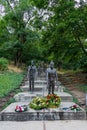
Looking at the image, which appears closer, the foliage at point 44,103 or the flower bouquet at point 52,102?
the foliage at point 44,103

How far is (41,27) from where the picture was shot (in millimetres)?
23406

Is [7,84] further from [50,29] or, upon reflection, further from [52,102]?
[52,102]

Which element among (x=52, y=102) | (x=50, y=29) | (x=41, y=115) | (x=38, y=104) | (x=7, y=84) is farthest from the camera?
(x=50, y=29)

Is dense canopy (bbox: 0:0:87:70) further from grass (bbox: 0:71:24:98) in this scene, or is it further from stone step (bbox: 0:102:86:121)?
stone step (bbox: 0:102:86:121)

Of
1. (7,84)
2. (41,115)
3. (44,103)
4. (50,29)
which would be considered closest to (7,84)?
(7,84)

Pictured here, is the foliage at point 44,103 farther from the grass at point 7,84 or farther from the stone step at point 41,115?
the grass at point 7,84

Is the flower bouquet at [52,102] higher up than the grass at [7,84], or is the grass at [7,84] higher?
the grass at [7,84]

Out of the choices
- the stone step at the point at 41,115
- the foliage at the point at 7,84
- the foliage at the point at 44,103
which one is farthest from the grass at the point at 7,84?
the stone step at the point at 41,115

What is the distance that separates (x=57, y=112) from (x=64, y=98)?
12.0 feet

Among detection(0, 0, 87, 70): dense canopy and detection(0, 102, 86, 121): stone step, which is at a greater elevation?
detection(0, 0, 87, 70): dense canopy

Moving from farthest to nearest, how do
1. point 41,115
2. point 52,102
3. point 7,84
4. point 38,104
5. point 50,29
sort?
point 50,29
point 7,84
point 52,102
point 38,104
point 41,115

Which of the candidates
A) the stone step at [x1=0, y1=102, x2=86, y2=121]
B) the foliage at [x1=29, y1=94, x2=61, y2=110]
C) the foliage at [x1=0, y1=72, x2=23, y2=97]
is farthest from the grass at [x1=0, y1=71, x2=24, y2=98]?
the stone step at [x1=0, y1=102, x2=86, y2=121]

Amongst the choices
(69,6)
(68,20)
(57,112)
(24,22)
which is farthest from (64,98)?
(24,22)
